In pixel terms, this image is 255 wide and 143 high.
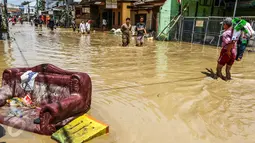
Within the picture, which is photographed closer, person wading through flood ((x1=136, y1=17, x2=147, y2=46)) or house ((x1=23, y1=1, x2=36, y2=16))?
person wading through flood ((x1=136, y1=17, x2=147, y2=46))

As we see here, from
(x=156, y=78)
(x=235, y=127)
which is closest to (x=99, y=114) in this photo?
(x=235, y=127)

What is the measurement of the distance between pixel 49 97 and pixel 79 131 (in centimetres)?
109

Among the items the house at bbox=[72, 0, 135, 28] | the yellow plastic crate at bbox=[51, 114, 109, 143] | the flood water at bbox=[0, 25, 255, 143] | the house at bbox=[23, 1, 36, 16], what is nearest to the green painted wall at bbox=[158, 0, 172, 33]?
the house at bbox=[72, 0, 135, 28]

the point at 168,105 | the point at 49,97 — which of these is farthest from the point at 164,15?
the point at 49,97

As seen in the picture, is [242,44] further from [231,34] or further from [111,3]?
[111,3]

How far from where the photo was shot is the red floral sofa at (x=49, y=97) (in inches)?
130

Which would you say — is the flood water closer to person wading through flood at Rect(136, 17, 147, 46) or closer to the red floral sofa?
the red floral sofa

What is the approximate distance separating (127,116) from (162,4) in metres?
17.3

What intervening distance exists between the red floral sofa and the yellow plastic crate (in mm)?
166

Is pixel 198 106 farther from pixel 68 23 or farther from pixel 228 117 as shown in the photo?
pixel 68 23

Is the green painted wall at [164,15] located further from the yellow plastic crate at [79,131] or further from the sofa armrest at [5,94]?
the yellow plastic crate at [79,131]

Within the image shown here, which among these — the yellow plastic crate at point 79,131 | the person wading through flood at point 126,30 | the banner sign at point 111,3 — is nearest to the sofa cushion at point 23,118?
the yellow plastic crate at point 79,131

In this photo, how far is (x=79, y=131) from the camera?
10.7 feet

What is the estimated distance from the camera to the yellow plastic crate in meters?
3.11
